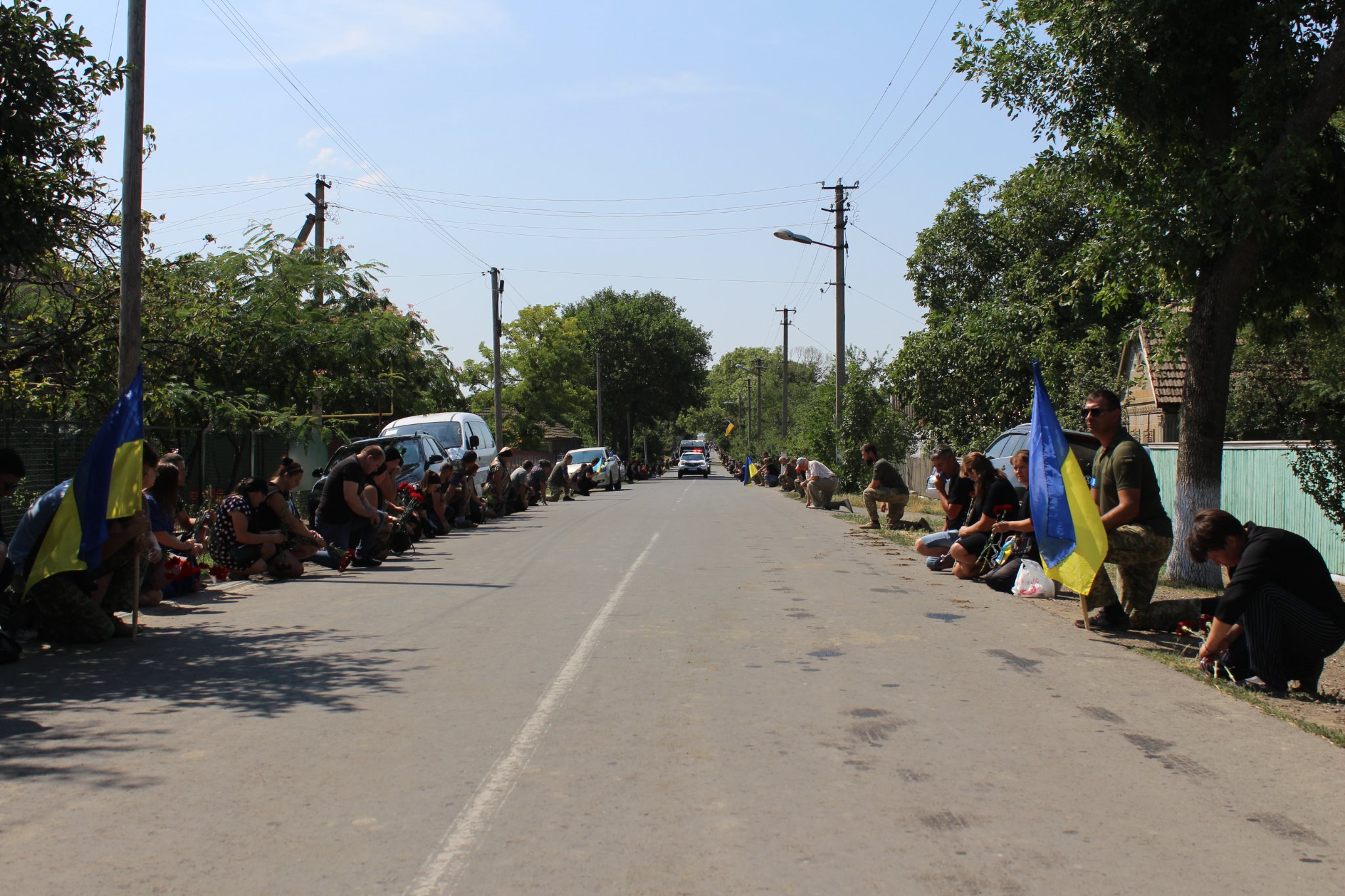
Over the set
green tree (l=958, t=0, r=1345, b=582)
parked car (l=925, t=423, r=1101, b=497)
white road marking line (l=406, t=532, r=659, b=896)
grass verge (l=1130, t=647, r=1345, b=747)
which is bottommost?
white road marking line (l=406, t=532, r=659, b=896)

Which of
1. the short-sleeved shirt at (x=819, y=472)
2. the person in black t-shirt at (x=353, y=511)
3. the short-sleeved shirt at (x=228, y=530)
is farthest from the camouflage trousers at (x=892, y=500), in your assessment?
the short-sleeved shirt at (x=228, y=530)

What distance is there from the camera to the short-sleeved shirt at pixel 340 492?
599 inches

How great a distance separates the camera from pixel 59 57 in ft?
33.6

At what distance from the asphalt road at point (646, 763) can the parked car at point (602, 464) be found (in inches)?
1538

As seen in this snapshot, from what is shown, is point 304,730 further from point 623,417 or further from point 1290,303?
point 623,417

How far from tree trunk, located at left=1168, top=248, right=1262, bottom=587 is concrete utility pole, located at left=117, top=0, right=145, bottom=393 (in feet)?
39.0

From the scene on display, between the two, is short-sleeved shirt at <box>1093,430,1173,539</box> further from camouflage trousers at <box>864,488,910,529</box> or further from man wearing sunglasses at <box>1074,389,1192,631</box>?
camouflage trousers at <box>864,488,910,529</box>

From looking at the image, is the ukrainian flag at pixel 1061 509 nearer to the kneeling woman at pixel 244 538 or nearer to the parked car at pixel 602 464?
the kneeling woman at pixel 244 538

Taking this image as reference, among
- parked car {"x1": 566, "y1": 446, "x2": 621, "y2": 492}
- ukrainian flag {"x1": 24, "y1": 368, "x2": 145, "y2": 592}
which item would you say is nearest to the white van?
ukrainian flag {"x1": 24, "y1": 368, "x2": 145, "y2": 592}

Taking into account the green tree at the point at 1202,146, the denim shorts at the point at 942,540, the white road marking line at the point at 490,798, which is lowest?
the white road marking line at the point at 490,798

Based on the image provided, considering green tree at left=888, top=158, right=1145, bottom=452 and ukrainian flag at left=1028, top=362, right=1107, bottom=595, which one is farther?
green tree at left=888, top=158, right=1145, bottom=452

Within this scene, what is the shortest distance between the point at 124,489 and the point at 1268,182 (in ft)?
36.0

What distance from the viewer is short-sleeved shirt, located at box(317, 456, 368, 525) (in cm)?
1522

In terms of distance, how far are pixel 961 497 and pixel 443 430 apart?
54.9ft
